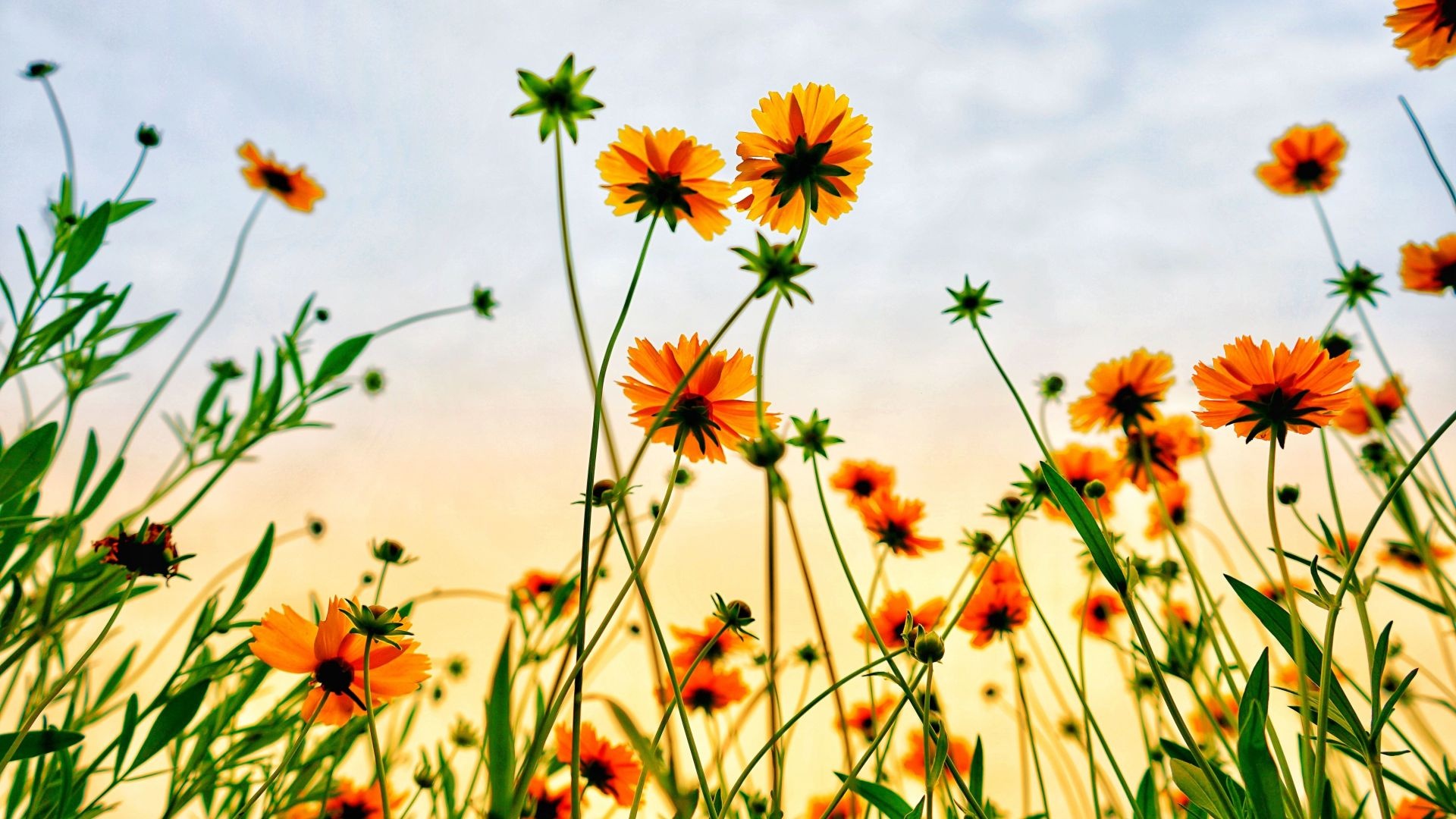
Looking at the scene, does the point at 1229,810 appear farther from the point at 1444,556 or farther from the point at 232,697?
the point at 1444,556

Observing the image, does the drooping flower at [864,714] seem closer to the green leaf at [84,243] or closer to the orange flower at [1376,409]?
the orange flower at [1376,409]

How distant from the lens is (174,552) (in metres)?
0.61

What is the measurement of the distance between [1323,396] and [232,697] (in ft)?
3.15

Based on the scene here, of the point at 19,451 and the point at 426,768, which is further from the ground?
the point at 19,451

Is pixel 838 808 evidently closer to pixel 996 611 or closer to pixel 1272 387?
pixel 996 611

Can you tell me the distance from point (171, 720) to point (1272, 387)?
86cm

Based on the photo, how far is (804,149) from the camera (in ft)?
1.58

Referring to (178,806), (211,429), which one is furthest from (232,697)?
(211,429)

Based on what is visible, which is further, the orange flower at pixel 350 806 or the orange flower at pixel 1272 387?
the orange flower at pixel 350 806

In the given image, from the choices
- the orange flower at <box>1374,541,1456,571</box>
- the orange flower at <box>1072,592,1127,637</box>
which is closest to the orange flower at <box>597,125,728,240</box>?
the orange flower at <box>1072,592,1127,637</box>

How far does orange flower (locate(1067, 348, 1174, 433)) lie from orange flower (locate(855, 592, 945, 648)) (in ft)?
0.96

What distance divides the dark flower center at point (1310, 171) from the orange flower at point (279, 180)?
1.97 meters

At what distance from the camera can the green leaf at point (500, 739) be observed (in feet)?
0.90

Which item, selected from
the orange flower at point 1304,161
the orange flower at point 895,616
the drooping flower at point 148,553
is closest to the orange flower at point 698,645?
the orange flower at point 895,616
